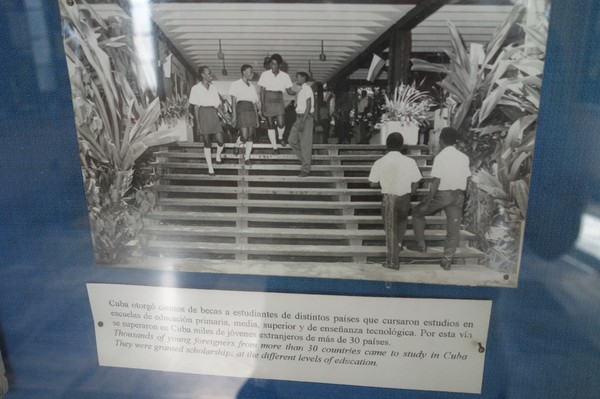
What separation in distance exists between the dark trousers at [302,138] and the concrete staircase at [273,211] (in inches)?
0.6

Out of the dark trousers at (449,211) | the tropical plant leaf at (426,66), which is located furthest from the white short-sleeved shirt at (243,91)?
the dark trousers at (449,211)

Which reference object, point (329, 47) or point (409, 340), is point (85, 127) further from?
point (409, 340)

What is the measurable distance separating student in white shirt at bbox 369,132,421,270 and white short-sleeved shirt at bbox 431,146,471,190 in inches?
1.8

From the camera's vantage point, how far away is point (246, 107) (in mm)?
857

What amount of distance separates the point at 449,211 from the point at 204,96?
0.60 meters

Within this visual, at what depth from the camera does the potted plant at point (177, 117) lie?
33.9 inches

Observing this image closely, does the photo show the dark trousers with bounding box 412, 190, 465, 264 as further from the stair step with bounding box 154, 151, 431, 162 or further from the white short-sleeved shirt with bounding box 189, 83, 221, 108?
the white short-sleeved shirt with bounding box 189, 83, 221, 108

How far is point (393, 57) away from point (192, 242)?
0.62 metres

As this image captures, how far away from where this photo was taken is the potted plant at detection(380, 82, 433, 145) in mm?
811

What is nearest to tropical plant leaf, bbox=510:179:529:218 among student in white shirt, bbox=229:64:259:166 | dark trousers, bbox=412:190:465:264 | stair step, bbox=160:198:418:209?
dark trousers, bbox=412:190:465:264

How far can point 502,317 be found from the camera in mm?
902

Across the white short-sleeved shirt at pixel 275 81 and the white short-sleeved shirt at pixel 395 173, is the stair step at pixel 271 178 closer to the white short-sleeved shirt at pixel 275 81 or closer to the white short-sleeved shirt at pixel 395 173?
the white short-sleeved shirt at pixel 395 173

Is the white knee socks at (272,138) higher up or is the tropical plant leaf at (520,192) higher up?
the white knee socks at (272,138)

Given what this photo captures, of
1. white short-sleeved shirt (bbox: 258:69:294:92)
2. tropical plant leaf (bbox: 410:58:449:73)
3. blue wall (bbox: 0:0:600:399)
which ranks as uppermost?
tropical plant leaf (bbox: 410:58:449:73)
